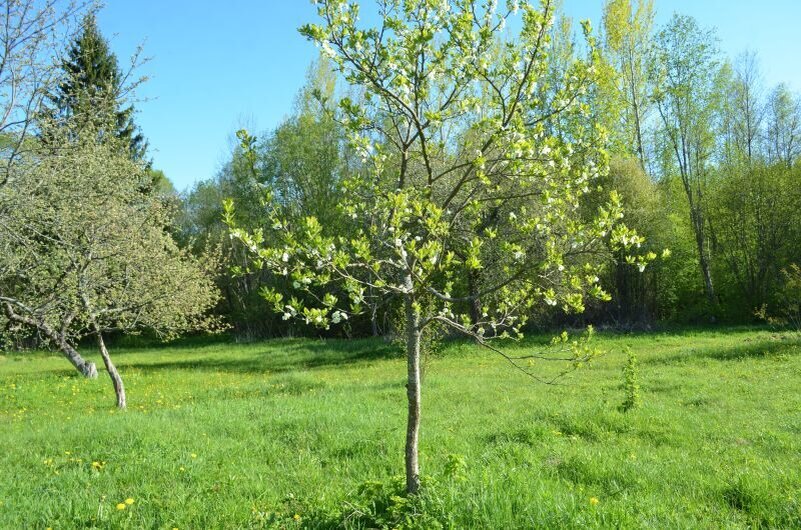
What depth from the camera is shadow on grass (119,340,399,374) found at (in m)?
21.8

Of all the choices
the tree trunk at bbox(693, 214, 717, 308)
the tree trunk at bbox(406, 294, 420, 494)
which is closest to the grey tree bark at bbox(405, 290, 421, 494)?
the tree trunk at bbox(406, 294, 420, 494)

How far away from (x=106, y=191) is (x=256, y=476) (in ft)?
23.8

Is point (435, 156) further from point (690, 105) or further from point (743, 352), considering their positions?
point (690, 105)

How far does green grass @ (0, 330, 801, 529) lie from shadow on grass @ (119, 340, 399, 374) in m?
6.60

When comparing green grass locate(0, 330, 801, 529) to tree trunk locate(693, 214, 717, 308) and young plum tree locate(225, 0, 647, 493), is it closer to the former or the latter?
young plum tree locate(225, 0, 647, 493)

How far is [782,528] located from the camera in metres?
4.88

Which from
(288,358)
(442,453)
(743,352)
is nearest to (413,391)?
(442,453)

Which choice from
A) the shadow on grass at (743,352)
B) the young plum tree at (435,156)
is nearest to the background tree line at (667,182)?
the shadow on grass at (743,352)

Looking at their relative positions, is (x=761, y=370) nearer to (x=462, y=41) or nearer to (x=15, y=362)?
(x=462, y=41)

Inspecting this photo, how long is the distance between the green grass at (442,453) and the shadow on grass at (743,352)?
707 millimetres

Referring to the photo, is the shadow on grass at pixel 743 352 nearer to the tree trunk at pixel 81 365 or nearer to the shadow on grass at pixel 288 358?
the shadow on grass at pixel 288 358

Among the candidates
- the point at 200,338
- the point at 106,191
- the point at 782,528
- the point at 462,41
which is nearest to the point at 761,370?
the point at 782,528

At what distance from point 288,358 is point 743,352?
626 inches

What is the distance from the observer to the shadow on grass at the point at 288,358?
2183 cm
